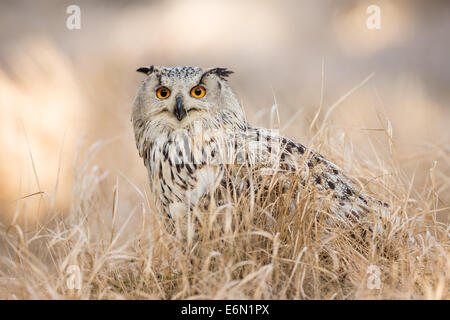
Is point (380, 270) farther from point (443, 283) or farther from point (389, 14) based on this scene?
point (389, 14)

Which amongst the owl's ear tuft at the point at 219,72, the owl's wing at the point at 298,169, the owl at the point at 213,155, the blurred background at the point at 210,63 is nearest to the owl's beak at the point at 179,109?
the owl at the point at 213,155

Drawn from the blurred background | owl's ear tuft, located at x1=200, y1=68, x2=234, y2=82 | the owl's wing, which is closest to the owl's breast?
the owl's wing

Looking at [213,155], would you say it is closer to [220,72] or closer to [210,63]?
[220,72]

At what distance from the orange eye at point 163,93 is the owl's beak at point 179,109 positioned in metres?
0.09

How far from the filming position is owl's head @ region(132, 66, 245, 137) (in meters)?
2.00

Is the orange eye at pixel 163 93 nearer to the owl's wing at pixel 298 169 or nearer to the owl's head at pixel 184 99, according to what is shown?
the owl's head at pixel 184 99

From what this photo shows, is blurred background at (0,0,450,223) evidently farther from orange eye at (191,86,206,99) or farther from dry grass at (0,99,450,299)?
dry grass at (0,99,450,299)

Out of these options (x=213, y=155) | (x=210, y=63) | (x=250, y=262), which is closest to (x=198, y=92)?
(x=213, y=155)

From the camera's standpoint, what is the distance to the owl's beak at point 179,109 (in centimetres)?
197

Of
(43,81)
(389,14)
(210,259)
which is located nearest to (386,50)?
(389,14)

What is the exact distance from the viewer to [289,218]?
5.91 feet

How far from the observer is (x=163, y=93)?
2.06 m
